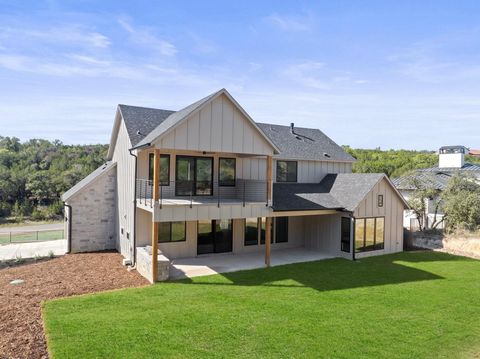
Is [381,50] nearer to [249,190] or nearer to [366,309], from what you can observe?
[249,190]

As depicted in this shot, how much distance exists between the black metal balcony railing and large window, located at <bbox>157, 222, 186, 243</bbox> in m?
1.31

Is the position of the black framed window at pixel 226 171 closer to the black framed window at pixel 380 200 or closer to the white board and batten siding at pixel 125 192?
the white board and batten siding at pixel 125 192

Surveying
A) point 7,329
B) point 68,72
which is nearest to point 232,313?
point 7,329

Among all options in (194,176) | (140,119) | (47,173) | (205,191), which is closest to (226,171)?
(205,191)

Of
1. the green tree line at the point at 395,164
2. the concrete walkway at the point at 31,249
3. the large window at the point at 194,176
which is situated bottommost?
the concrete walkway at the point at 31,249

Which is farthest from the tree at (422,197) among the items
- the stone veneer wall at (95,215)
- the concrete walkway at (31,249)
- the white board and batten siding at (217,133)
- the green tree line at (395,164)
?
the green tree line at (395,164)

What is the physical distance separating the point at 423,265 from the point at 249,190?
9063 millimetres

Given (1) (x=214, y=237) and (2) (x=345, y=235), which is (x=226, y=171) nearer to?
(1) (x=214, y=237)

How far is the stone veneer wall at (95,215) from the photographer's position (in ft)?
56.6

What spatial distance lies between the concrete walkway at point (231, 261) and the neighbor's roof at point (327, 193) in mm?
2573

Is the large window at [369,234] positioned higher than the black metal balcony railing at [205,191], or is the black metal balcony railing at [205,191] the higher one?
the black metal balcony railing at [205,191]

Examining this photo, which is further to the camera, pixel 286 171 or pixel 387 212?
pixel 286 171

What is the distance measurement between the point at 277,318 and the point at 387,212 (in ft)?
38.0

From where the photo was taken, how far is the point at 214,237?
17.0 m
